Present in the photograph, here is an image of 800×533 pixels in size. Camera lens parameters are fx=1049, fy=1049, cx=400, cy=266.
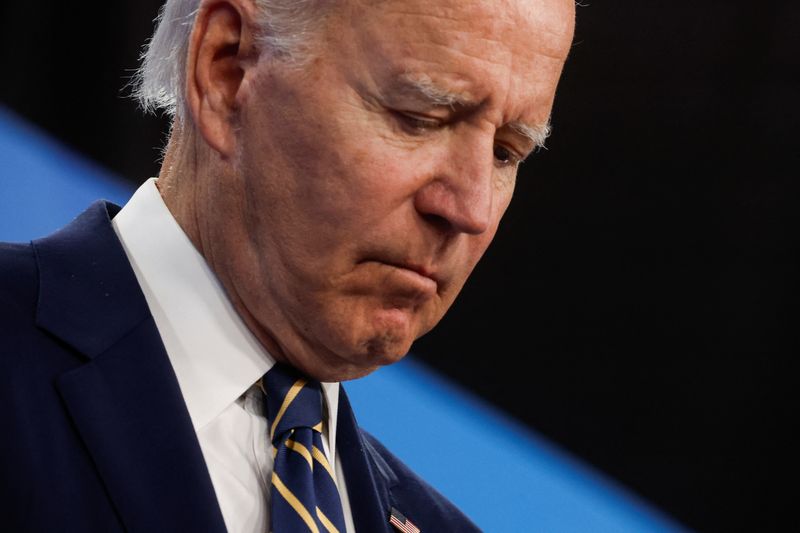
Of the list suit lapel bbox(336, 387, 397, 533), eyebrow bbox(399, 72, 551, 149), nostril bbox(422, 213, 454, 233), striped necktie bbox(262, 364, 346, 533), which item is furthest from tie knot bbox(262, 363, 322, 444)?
eyebrow bbox(399, 72, 551, 149)

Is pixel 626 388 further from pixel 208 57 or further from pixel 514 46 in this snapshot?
pixel 208 57

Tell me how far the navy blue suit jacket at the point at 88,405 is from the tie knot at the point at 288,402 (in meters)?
0.15

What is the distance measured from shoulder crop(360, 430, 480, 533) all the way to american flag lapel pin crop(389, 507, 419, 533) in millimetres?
22

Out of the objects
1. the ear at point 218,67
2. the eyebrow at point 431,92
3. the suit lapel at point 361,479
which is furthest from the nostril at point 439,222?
the suit lapel at point 361,479

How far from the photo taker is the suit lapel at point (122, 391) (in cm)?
98

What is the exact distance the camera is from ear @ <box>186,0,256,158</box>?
1.12m

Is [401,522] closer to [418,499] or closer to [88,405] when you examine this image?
[418,499]

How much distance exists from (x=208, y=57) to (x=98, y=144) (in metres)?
0.99

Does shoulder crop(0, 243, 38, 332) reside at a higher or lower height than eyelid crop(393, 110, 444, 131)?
lower

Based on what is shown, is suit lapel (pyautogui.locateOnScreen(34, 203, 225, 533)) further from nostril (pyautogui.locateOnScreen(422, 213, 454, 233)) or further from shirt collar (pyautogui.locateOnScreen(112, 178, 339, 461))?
nostril (pyautogui.locateOnScreen(422, 213, 454, 233))

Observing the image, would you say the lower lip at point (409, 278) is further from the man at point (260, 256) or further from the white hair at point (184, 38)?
the white hair at point (184, 38)

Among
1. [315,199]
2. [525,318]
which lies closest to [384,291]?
[315,199]

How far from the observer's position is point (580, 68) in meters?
1.82

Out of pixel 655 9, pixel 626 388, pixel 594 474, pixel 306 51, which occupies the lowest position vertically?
pixel 594 474
